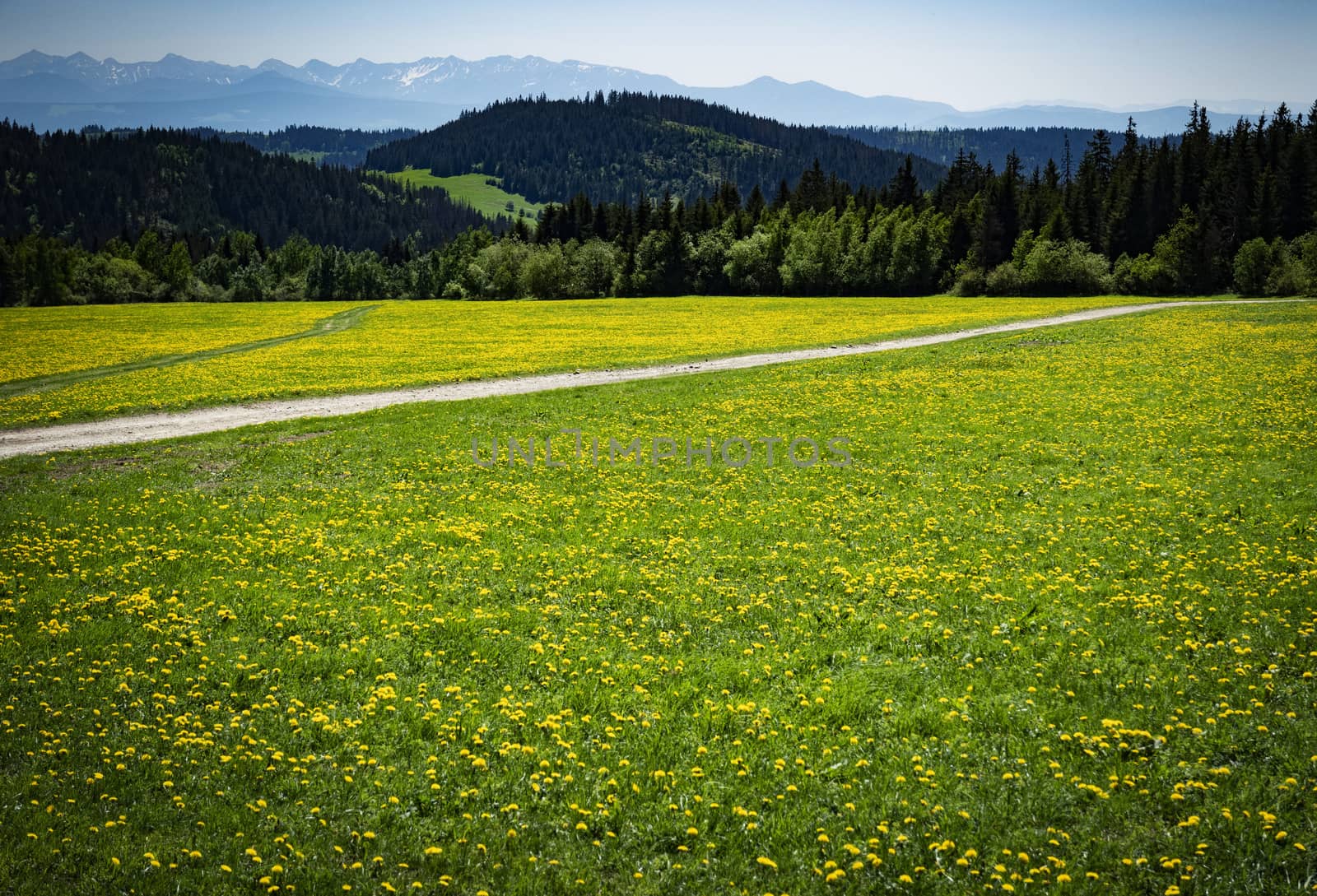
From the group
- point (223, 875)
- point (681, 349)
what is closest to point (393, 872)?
point (223, 875)

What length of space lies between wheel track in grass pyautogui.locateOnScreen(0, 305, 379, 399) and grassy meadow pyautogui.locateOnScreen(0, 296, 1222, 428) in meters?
0.24

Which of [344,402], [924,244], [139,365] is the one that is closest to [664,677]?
[344,402]

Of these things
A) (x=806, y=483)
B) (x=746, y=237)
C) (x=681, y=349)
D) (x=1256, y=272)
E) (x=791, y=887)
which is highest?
(x=746, y=237)

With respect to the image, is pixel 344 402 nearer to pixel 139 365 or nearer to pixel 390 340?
pixel 139 365

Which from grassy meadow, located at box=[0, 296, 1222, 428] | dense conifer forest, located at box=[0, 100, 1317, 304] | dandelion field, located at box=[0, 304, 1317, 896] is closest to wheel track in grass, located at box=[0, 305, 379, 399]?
grassy meadow, located at box=[0, 296, 1222, 428]

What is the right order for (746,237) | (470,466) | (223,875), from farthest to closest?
(746,237), (470,466), (223,875)

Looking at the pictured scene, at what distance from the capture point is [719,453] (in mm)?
24203

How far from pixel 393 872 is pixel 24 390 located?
4340 cm

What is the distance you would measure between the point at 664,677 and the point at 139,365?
170 ft

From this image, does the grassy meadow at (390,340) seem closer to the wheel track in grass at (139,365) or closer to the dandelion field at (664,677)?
the wheel track in grass at (139,365)

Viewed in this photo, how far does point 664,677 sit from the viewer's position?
10.7 metres

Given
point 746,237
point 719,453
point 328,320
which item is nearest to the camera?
point 719,453

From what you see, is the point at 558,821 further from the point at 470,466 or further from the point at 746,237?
the point at 746,237

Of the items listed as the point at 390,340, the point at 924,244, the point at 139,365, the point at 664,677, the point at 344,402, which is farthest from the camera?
the point at 924,244
